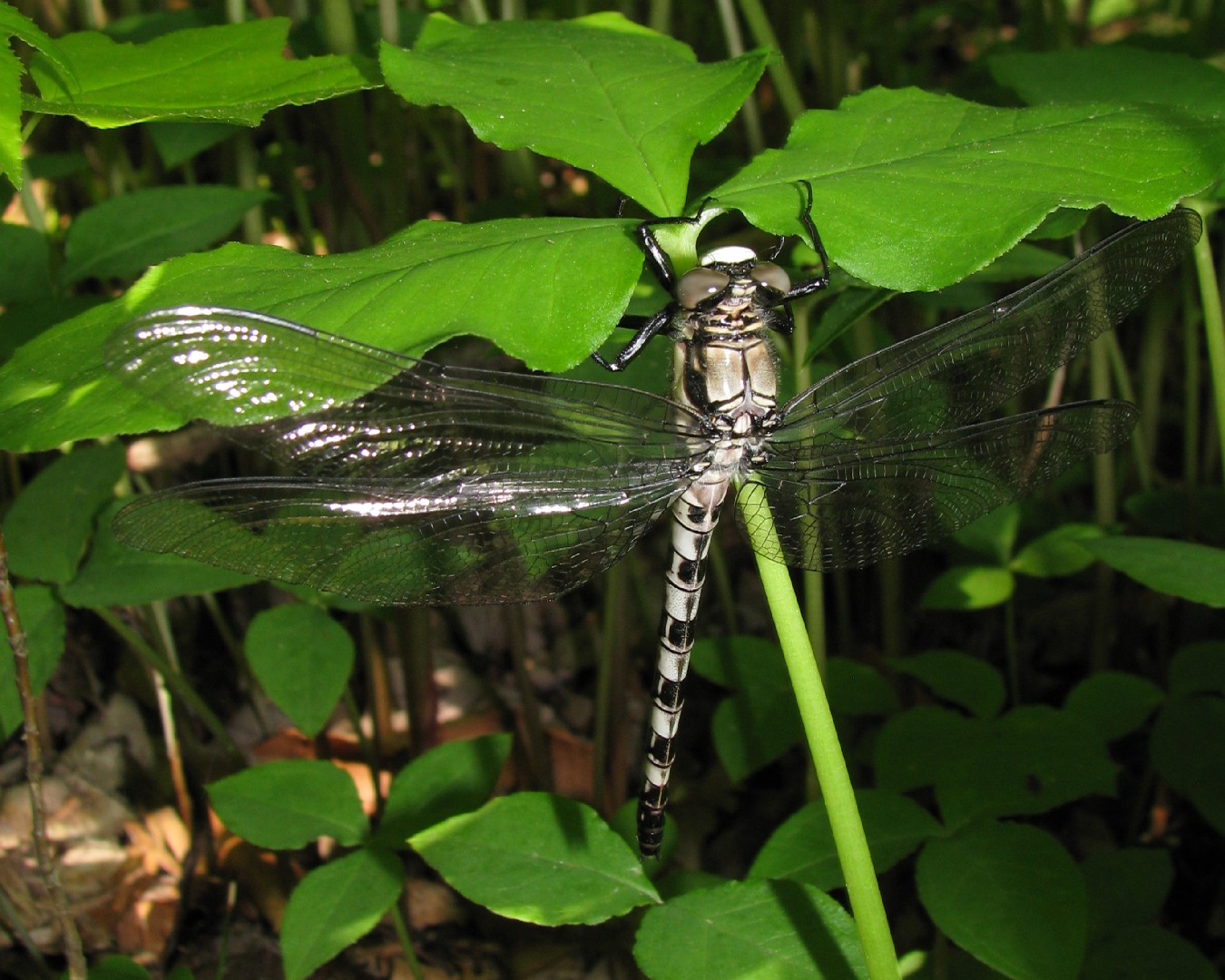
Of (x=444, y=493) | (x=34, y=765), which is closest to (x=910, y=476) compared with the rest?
(x=444, y=493)

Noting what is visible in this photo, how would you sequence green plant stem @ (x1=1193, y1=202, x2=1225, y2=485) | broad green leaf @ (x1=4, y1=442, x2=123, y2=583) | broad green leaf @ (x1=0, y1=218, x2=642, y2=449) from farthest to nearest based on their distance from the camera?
broad green leaf @ (x1=4, y1=442, x2=123, y2=583) → green plant stem @ (x1=1193, y1=202, x2=1225, y2=485) → broad green leaf @ (x1=0, y1=218, x2=642, y2=449)

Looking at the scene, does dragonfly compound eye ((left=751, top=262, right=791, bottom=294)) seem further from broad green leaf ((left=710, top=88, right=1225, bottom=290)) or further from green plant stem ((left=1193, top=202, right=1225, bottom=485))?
green plant stem ((left=1193, top=202, right=1225, bottom=485))

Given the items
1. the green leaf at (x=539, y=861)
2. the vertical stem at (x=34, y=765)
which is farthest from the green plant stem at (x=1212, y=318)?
the vertical stem at (x=34, y=765)

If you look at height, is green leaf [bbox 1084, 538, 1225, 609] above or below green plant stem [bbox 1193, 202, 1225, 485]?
below

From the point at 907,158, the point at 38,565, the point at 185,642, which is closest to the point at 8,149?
the point at 907,158

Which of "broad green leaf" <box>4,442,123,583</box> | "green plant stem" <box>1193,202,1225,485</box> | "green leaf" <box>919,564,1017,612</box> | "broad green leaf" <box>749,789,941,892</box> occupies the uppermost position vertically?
"green plant stem" <box>1193,202,1225,485</box>

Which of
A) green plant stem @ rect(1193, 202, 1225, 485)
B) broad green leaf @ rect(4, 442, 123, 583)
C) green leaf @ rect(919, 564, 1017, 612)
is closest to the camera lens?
green plant stem @ rect(1193, 202, 1225, 485)

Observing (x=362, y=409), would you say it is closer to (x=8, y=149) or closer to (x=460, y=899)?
(x=8, y=149)

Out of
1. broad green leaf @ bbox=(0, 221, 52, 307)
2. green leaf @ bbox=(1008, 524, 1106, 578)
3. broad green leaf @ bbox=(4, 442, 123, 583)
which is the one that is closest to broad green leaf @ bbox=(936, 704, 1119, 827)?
green leaf @ bbox=(1008, 524, 1106, 578)
